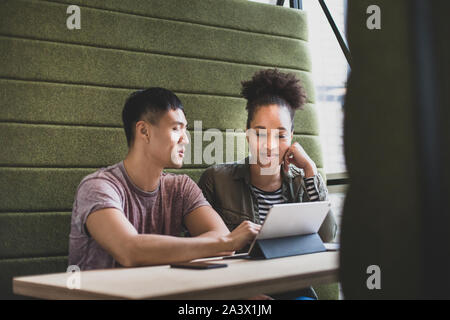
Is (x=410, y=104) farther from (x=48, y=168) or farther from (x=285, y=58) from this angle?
(x=285, y=58)

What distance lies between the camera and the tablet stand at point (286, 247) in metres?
1.47

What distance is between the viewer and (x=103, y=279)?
1.14 m

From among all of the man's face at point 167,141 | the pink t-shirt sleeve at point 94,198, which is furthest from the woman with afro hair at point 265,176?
the pink t-shirt sleeve at point 94,198

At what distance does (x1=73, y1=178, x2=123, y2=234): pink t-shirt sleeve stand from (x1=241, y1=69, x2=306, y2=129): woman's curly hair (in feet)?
2.89

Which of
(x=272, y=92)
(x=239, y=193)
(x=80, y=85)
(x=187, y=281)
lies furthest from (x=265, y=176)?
(x=187, y=281)

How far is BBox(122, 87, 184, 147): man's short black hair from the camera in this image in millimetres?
1854

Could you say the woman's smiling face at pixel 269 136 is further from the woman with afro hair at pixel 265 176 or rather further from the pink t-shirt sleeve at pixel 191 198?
the pink t-shirt sleeve at pixel 191 198

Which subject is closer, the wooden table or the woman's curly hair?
the wooden table

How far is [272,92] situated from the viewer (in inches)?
90.0

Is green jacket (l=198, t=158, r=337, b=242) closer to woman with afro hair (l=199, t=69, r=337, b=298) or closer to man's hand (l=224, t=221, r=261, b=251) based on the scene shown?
woman with afro hair (l=199, t=69, r=337, b=298)

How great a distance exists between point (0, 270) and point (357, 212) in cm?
167

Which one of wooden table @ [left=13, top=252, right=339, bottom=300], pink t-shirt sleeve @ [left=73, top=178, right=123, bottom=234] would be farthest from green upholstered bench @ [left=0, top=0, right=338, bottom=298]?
wooden table @ [left=13, top=252, right=339, bottom=300]

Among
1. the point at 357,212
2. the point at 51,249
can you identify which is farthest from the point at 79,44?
the point at 357,212

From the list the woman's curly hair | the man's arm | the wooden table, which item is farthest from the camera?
the woman's curly hair
